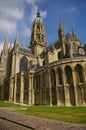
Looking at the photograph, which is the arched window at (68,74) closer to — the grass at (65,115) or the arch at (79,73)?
the arch at (79,73)

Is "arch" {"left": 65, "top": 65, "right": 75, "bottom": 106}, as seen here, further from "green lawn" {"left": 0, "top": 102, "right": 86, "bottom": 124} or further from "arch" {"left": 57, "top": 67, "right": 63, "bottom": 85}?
"green lawn" {"left": 0, "top": 102, "right": 86, "bottom": 124}

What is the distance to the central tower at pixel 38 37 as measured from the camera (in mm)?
58728

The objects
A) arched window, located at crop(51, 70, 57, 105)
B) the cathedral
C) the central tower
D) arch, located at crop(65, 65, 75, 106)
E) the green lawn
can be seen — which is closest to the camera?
the green lawn

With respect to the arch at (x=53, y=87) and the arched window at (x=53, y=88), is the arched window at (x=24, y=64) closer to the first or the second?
the arch at (x=53, y=87)


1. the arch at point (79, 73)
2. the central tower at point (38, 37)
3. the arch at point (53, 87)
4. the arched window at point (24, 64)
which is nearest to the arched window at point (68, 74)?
the arch at point (79, 73)

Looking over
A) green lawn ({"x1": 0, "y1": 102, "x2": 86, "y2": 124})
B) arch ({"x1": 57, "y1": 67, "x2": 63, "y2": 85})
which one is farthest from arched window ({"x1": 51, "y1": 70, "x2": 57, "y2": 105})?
green lawn ({"x1": 0, "y1": 102, "x2": 86, "y2": 124})

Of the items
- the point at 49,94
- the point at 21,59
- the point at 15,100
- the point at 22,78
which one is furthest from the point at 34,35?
the point at 49,94

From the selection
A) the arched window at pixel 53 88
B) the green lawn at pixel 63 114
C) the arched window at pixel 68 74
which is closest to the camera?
the green lawn at pixel 63 114

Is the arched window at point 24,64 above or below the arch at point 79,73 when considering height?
above

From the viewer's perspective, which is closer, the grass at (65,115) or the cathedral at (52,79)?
the grass at (65,115)

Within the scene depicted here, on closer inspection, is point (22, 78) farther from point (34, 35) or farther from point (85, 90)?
point (34, 35)

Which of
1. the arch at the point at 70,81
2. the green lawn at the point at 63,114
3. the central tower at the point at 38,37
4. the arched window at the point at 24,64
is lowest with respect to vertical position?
the green lawn at the point at 63,114

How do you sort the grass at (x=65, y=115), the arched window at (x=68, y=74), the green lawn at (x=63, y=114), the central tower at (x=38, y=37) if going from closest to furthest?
the grass at (x=65, y=115) → the green lawn at (x=63, y=114) → the arched window at (x=68, y=74) → the central tower at (x=38, y=37)

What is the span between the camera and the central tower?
58728 millimetres
